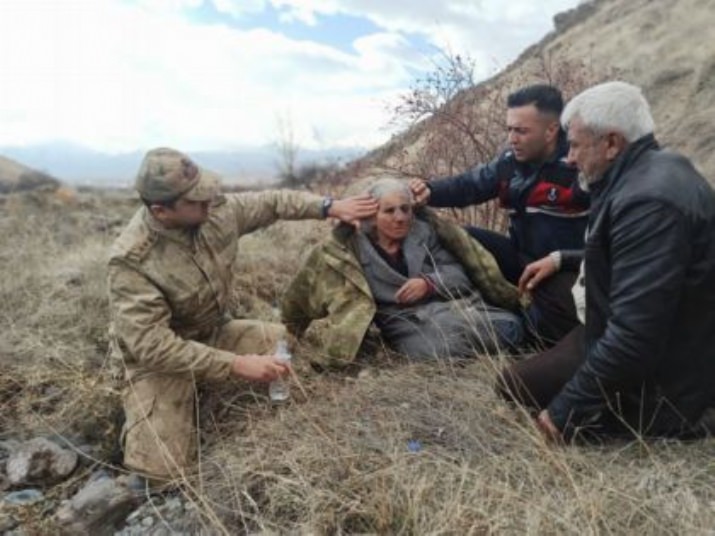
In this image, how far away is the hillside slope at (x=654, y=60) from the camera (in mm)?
7445

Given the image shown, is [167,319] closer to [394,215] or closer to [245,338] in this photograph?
[245,338]

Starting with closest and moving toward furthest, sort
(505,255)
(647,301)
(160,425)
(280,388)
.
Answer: (647,301) → (160,425) → (280,388) → (505,255)

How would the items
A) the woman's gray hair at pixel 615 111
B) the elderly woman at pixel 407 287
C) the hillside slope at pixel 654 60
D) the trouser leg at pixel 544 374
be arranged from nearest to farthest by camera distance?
the woman's gray hair at pixel 615 111, the trouser leg at pixel 544 374, the elderly woman at pixel 407 287, the hillside slope at pixel 654 60

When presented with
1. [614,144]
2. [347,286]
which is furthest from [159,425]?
[614,144]

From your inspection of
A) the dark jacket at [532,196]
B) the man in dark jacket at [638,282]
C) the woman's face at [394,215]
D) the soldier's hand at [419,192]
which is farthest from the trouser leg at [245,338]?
the man in dark jacket at [638,282]

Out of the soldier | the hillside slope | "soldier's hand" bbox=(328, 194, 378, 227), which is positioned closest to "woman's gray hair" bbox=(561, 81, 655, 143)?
"soldier's hand" bbox=(328, 194, 378, 227)

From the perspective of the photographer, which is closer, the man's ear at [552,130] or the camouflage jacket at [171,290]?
the camouflage jacket at [171,290]

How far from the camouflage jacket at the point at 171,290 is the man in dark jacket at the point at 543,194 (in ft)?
3.91

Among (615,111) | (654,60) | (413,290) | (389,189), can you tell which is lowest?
(413,290)

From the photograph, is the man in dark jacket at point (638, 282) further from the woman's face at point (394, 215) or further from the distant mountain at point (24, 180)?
the distant mountain at point (24, 180)

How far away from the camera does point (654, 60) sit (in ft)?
45.6

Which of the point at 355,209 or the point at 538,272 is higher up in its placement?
the point at 355,209

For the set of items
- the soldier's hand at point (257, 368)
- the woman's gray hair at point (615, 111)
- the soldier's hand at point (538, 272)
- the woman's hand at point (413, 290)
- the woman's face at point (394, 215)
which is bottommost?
the soldier's hand at point (257, 368)

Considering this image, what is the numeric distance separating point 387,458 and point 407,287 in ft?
4.03
